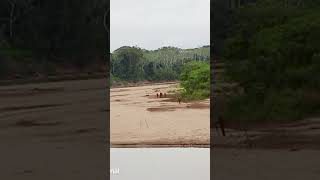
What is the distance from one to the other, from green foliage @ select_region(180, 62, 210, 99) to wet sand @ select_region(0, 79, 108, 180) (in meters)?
6.97

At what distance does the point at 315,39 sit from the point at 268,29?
1.25 feet

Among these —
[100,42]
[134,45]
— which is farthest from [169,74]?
[100,42]

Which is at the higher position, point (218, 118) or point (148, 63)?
point (148, 63)

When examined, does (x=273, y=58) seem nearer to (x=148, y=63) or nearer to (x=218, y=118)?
(x=218, y=118)

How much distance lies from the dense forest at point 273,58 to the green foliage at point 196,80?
22.5 ft

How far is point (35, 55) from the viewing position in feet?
12.7

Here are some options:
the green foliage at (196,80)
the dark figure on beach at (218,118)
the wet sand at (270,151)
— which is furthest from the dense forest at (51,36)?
the green foliage at (196,80)

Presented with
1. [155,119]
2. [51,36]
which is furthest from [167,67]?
[51,36]

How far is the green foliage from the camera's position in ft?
35.6

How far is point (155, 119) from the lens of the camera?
10812mm

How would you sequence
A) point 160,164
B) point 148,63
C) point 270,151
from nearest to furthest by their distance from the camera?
point 270,151, point 160,164, point 148,63

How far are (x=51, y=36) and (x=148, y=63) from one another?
327 inches

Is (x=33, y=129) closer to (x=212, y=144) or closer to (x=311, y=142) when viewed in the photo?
(x=212, y=144)

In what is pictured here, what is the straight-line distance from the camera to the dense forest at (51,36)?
12.7ft
